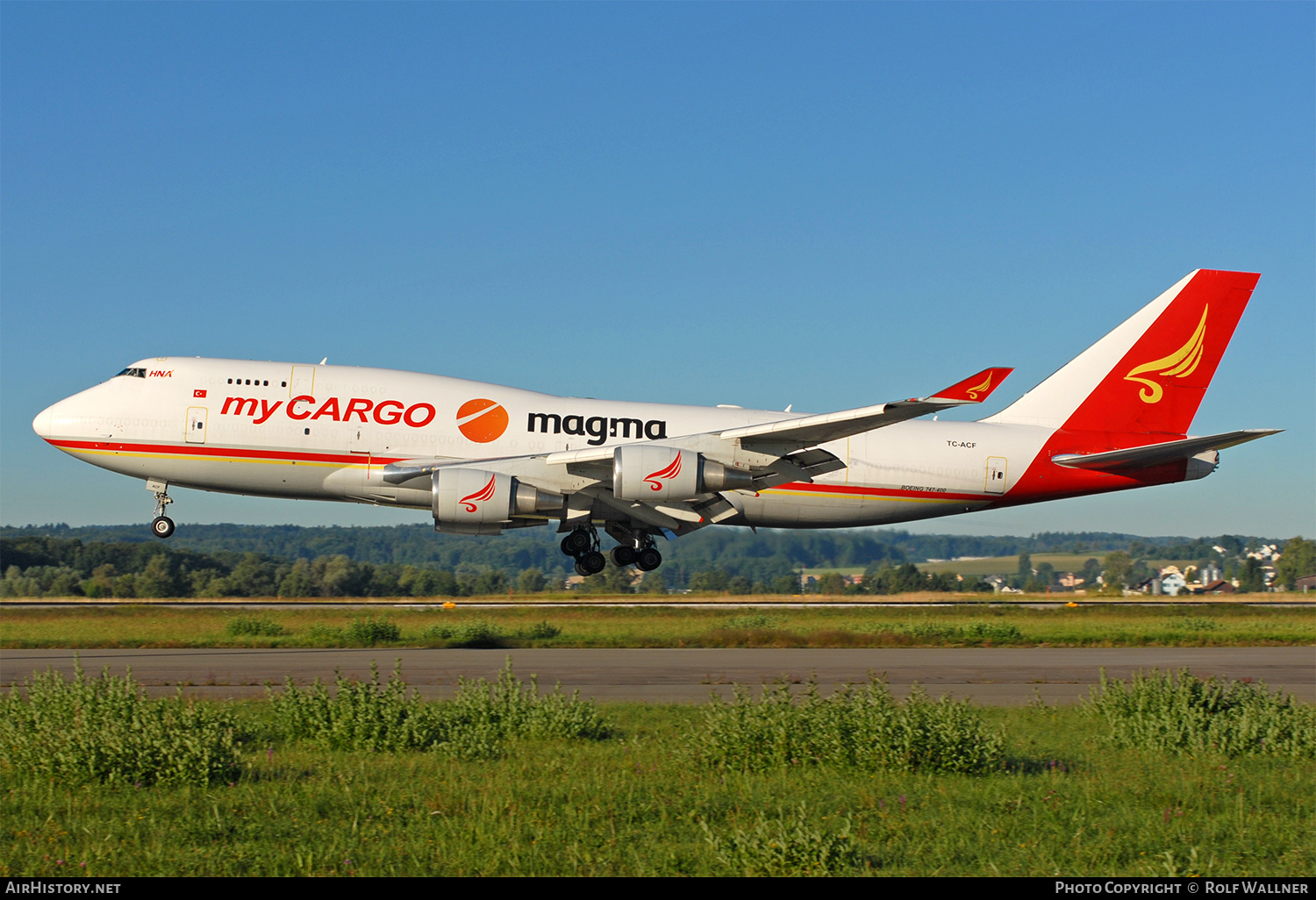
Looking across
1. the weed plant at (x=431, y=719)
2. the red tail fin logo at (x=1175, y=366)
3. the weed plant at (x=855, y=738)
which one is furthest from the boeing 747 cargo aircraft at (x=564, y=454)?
the weed plant at (x=431, y=719)

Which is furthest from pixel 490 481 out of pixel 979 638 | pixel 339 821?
pixel 339 821

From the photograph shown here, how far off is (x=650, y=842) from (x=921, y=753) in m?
4.20

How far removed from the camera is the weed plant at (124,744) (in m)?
10.5

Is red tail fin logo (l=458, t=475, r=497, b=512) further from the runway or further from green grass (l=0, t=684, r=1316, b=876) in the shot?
green grass (l=0, t=684, r=1316, b=876)

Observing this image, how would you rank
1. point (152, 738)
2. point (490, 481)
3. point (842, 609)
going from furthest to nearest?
point (842, 609) → point (490, 481) → point (152, 738)

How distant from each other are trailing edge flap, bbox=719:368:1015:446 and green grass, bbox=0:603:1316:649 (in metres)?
5.88

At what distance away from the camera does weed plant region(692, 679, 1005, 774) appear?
1155 centimetres

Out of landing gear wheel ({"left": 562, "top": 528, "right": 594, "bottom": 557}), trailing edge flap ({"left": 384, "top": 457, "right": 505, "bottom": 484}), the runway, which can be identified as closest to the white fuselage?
trailing edge flap ({"left": 384, "top": 457, "right": 505, "bottom": 484})

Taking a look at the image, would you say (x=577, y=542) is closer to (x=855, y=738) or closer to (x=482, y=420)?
(x=482, y=420)

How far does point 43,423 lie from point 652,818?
24.5 metres

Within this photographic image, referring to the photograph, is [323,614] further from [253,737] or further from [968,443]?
[253,737]

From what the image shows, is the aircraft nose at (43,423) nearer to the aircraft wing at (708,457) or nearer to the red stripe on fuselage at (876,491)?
Answer: the aircraft wing at (708,457)

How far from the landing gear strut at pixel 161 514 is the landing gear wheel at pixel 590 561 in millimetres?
10560

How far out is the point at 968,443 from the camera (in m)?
31.1
